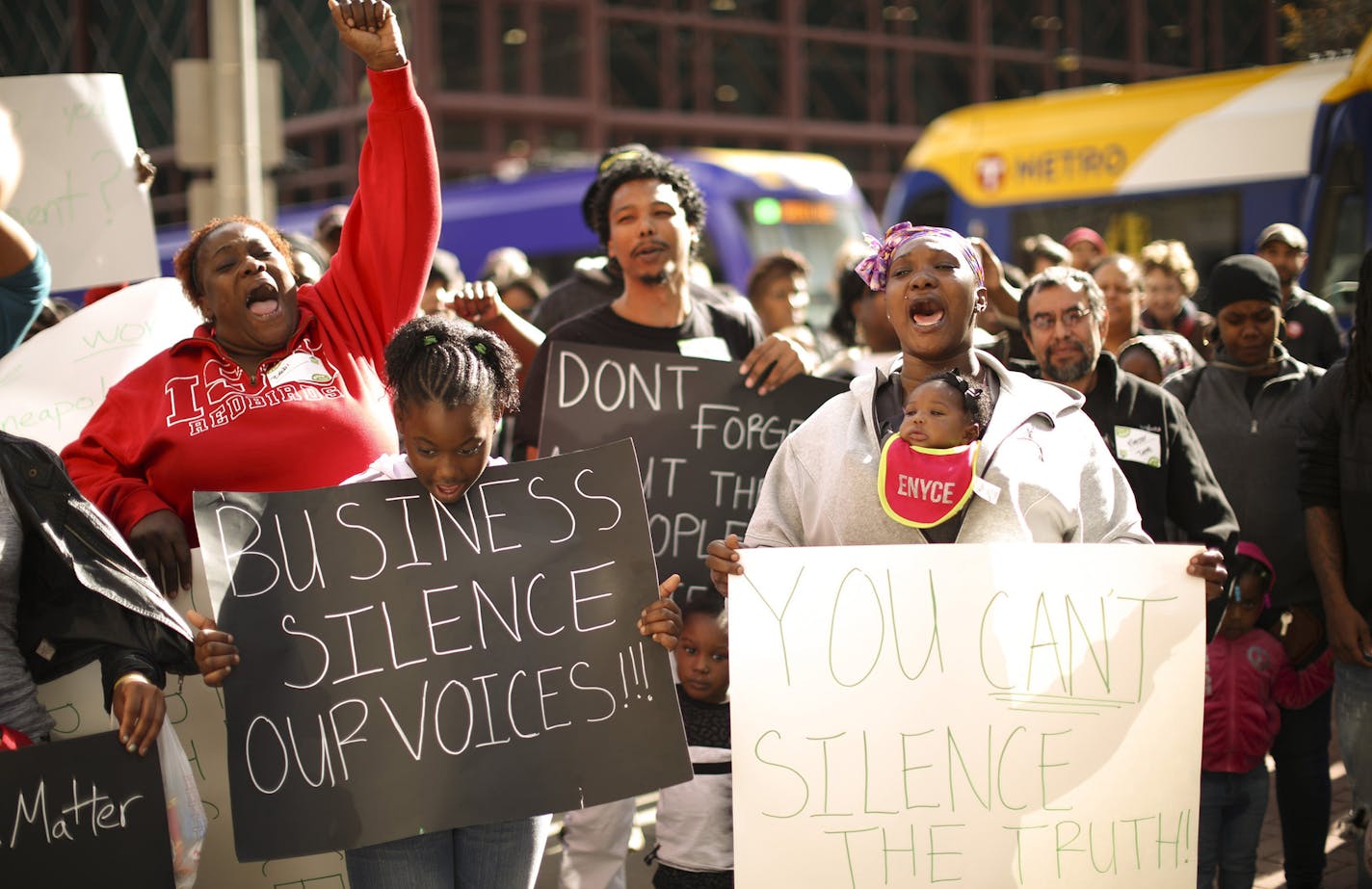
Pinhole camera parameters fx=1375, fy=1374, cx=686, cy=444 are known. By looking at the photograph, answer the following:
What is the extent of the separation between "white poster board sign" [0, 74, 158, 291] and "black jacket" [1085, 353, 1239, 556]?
3.24 metres

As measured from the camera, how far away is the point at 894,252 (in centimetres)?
301

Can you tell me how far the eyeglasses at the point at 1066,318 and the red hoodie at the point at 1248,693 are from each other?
100 centimetres

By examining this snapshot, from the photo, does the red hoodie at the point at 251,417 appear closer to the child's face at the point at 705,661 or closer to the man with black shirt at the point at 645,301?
the man with black shirt at the point at 645,301

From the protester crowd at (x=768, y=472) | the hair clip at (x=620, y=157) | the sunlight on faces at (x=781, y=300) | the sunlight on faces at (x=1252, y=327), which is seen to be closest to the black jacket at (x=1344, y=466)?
the protester crowd at (x=768, y=472)

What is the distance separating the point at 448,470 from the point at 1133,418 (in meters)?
1.90

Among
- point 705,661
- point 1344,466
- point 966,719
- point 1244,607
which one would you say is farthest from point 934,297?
point 1244,607

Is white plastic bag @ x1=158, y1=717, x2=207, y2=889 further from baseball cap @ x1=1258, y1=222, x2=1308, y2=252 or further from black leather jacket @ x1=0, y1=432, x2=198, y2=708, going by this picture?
baseball cap @ x1=1258, y1=222, x2=1308, y2=252

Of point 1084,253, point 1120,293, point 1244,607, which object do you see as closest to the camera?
point 1244,607

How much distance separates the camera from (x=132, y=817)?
8.87 feet

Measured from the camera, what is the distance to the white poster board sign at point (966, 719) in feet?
9.30

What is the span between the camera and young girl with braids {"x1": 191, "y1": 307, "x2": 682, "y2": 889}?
282 cm

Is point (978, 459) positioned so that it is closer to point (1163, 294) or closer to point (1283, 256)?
point (1283, 256)

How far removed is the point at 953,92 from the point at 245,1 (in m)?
23.4

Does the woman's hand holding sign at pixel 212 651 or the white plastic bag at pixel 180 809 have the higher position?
the woman's hand holding sign at pixel 212 651
